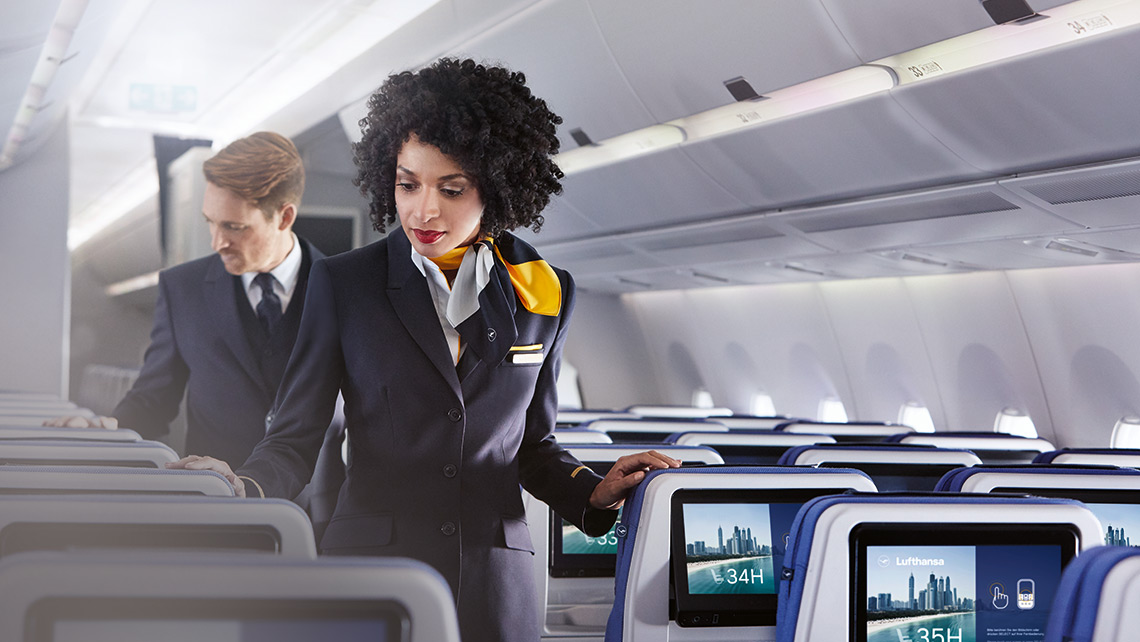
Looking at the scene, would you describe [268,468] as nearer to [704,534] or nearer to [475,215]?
[475,215]

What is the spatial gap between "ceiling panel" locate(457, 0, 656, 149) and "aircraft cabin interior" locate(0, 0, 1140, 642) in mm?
29

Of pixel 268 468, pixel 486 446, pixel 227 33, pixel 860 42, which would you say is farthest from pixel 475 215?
pixel 227 33

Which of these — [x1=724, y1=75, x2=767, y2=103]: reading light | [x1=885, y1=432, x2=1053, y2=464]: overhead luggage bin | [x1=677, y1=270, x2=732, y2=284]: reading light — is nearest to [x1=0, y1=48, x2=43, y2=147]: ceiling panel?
[x1=724, y1=75, x2=767, y2=103]: reading light

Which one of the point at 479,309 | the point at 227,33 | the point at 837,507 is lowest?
the point at 837,507

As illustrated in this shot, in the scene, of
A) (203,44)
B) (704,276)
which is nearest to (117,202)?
(203,44)

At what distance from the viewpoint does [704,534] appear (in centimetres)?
271

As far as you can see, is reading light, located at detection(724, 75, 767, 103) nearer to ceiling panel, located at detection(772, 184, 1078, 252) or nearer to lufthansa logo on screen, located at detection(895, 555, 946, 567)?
ceiling panel, located at detection(772, 184, 1078, 252)

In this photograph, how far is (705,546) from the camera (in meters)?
2.72

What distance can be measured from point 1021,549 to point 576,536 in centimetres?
204

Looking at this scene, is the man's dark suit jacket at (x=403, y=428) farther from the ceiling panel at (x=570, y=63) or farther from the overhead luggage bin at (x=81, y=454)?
the ceiling panel at (x=570, y=63)

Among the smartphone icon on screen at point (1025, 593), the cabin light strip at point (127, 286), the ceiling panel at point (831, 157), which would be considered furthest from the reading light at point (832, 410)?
the smartphone icon on screen at point (1025, 593)

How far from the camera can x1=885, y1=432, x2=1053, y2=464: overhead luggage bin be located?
5.35 metres

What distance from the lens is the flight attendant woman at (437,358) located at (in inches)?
85.2

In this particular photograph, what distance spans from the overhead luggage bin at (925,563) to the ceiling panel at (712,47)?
11.4ft
